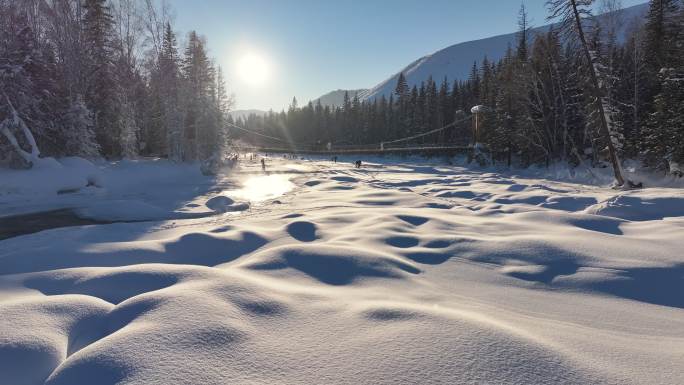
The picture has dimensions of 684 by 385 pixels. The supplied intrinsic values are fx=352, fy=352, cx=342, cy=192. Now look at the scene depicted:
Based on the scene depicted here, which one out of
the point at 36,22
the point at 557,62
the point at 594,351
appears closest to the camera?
the point at 594,351

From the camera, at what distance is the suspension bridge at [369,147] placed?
5078cm

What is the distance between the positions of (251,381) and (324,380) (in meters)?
0.40

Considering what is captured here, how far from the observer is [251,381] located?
1952mm

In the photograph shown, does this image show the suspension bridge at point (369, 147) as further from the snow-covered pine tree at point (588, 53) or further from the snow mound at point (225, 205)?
the snow mound at point (225, 205)

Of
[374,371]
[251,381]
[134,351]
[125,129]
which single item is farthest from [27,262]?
[125,129]

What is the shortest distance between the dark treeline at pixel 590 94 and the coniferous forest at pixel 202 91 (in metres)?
0.10

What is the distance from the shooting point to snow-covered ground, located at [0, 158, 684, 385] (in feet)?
6.77

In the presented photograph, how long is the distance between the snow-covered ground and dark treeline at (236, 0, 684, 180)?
42.5 feet

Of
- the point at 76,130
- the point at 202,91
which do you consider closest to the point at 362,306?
the point at 76,130

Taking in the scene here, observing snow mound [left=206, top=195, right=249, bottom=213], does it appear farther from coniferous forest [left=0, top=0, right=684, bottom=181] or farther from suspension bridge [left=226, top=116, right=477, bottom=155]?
suspension bridge [left=226, top=116, right=477, bottom=155]

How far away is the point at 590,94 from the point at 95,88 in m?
33.2

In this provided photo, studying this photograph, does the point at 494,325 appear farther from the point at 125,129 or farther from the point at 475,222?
the point at 125,129

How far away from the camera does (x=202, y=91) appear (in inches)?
1416

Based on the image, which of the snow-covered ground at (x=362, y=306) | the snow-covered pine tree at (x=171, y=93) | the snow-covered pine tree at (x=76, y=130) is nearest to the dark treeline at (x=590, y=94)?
the snow-covered ground at (x=362, y=306)
